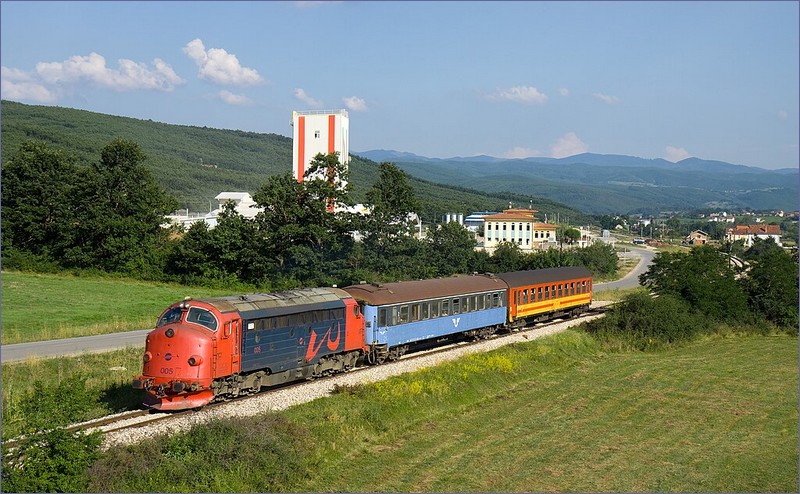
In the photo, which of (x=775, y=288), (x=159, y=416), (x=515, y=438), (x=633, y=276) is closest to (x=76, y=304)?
(x=159, y=416)

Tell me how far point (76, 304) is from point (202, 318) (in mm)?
28062

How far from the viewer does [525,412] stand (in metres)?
25.2

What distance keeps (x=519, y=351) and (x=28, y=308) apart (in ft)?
94.6

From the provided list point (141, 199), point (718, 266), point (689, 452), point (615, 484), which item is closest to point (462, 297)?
point (689, 452)

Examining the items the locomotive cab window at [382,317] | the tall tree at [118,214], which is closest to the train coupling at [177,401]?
the locomotive cab window at [382,317]

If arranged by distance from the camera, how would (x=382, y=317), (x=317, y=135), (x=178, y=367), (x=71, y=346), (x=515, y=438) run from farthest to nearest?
(x=317, y=135) → (x=71, y=346) → (x=382, y=317) → (x=515, y=438) → (x=178, y=367)

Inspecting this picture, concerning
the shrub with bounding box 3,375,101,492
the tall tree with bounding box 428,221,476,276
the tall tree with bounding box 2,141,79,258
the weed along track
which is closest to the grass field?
the weed along track

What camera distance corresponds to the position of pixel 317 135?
8500 centimetres

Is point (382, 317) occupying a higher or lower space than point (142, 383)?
higher

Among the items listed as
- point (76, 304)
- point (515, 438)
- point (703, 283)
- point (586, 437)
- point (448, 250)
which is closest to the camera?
point (515, 438)

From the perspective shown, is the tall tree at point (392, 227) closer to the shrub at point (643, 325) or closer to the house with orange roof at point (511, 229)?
the shrub at point (643, 325)

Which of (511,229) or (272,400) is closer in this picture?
(272,400)

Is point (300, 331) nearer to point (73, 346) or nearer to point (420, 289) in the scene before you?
point (420, 289)

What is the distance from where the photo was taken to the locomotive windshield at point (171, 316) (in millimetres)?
22659
